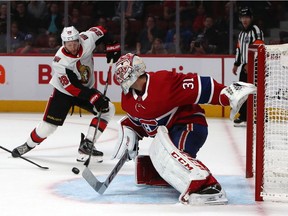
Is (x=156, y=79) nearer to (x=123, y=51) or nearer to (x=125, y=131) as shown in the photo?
(x=125, y=131)

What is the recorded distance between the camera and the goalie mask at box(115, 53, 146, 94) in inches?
161

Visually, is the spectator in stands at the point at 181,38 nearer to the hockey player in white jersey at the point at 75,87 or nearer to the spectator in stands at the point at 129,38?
the spectator in stands at the point at 129,38

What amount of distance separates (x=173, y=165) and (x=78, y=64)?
5.57ft

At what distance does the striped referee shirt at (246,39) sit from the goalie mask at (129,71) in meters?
3.56

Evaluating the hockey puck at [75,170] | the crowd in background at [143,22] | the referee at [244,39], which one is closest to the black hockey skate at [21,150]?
the hockey puck at [75,170]

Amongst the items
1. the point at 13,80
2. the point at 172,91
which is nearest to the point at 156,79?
the point at 172,91

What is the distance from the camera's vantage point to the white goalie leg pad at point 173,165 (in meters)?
3.93

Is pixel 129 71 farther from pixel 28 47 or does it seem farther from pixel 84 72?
pixel 28 47

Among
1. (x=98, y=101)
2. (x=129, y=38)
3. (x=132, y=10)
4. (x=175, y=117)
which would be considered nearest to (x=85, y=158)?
(x=98, y=101)

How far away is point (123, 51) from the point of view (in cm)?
905

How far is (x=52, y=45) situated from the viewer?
30.1ft

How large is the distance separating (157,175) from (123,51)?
472 cm

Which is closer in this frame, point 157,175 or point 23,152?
point 157,175

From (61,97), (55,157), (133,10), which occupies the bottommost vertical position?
(55,157)
